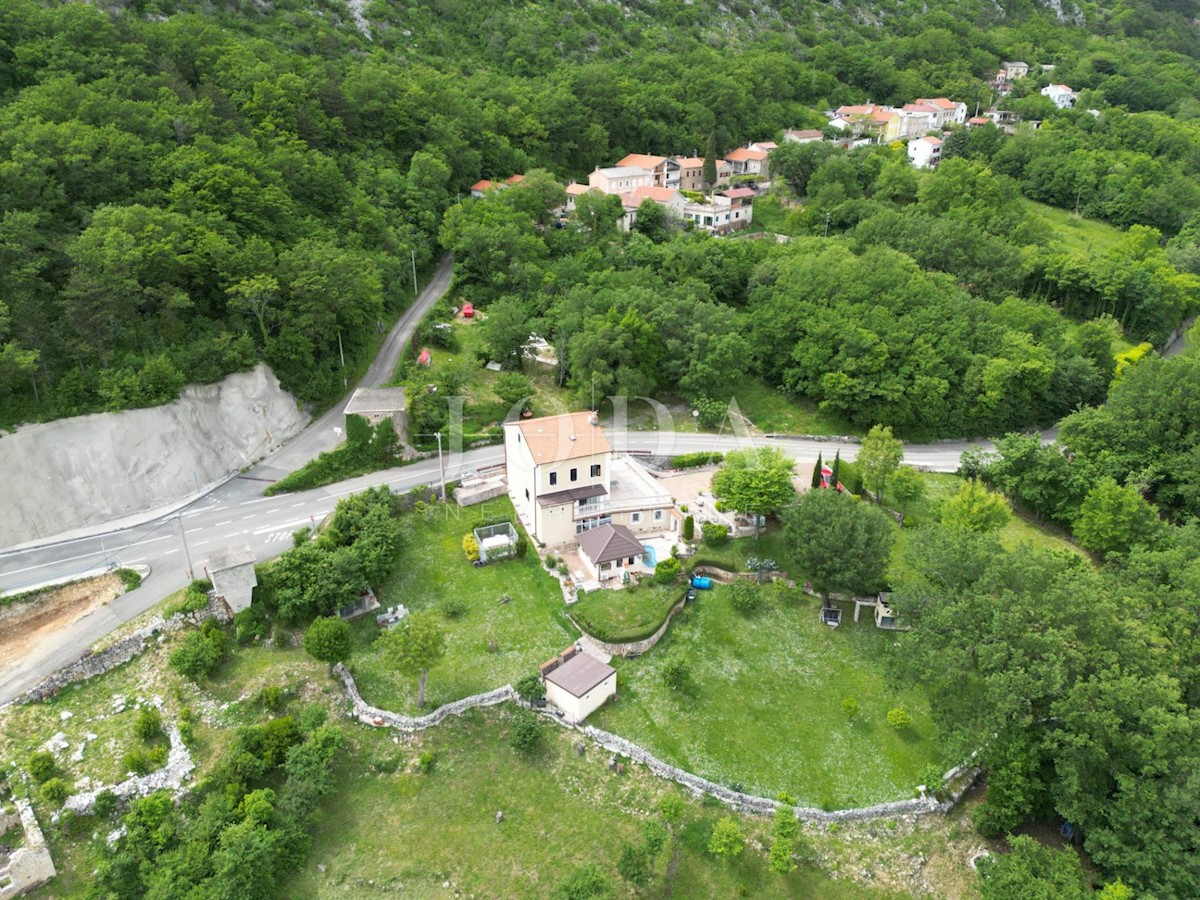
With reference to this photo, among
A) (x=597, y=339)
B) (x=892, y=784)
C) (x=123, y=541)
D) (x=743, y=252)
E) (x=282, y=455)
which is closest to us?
(x=892, y=784)

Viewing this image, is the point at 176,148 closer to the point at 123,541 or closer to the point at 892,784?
the point at 123,541

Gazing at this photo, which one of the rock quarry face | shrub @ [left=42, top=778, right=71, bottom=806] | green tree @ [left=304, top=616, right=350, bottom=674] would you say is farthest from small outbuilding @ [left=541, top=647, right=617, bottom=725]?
the rock quarry face

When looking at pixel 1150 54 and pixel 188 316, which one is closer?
pixel 188 316

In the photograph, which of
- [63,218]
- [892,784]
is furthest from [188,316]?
[892,784]

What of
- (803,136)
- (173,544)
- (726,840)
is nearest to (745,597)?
(726,840)

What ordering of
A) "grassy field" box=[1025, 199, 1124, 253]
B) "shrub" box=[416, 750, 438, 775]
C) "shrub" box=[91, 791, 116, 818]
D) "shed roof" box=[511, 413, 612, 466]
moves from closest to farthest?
"shrub" box=[91, 791, 116, 818], "shrub" box=[416, 750, 438, 775], "shed roof" box=[511, 413, 612, 466], "grassy field" box=[1025, 199, 1124, 253]

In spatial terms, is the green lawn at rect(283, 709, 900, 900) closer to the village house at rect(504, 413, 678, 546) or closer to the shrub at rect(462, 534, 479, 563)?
the shrub at rect(462, 534, 479, 563)
